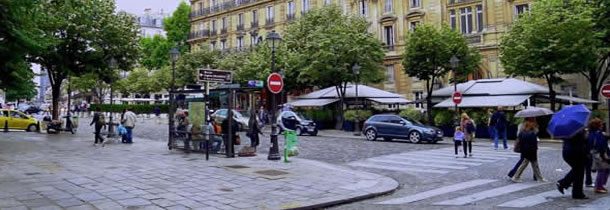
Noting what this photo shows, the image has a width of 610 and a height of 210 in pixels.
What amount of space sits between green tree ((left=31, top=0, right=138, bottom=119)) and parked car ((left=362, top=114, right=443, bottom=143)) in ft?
46.8

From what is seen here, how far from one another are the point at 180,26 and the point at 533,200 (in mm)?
66641

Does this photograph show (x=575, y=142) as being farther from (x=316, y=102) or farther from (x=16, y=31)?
(x=316, y=102)

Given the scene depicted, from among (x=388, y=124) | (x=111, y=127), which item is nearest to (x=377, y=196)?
(x=388, y=124)

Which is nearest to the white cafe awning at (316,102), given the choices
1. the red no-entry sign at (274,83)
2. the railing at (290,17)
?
the railing at (290,17)

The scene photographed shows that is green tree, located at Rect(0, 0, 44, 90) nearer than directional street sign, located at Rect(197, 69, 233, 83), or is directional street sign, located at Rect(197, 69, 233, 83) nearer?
green tree, located at Rect(0, 0, 44, 90)

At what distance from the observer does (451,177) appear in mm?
12500

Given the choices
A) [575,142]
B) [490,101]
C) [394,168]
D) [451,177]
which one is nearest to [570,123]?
A: [575,142]

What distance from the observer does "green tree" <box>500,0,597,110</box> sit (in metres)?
24.3

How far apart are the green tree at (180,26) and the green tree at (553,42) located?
51747mm

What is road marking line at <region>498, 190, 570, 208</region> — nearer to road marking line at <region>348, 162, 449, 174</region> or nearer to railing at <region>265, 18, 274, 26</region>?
road marking line at <region>348, 162, 449, 174</region>

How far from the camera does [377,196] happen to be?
10164 millimetres

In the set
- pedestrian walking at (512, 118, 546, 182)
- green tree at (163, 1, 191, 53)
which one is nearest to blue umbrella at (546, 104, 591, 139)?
pedestrian walking at (512, 118, 546, 182)

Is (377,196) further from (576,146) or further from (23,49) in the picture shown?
(23,49)

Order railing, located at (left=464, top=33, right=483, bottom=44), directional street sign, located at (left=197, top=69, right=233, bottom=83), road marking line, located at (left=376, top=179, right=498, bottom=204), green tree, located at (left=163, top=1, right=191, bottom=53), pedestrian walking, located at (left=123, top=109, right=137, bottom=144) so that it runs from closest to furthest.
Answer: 1. road marking line, located at (left=376, top=179, right=498, bottom=204)
2. directional street sign, located at (left=197, top=69, right=233, bottom=83)
3. pedestrian walking, located at (left=123, top=109, right=137, bottom=144)
4. railing, located at (left=464, top=33, right=483, bottom=44)
5. green tree, located at (left=163, top=1, right=191, bottom=53)
